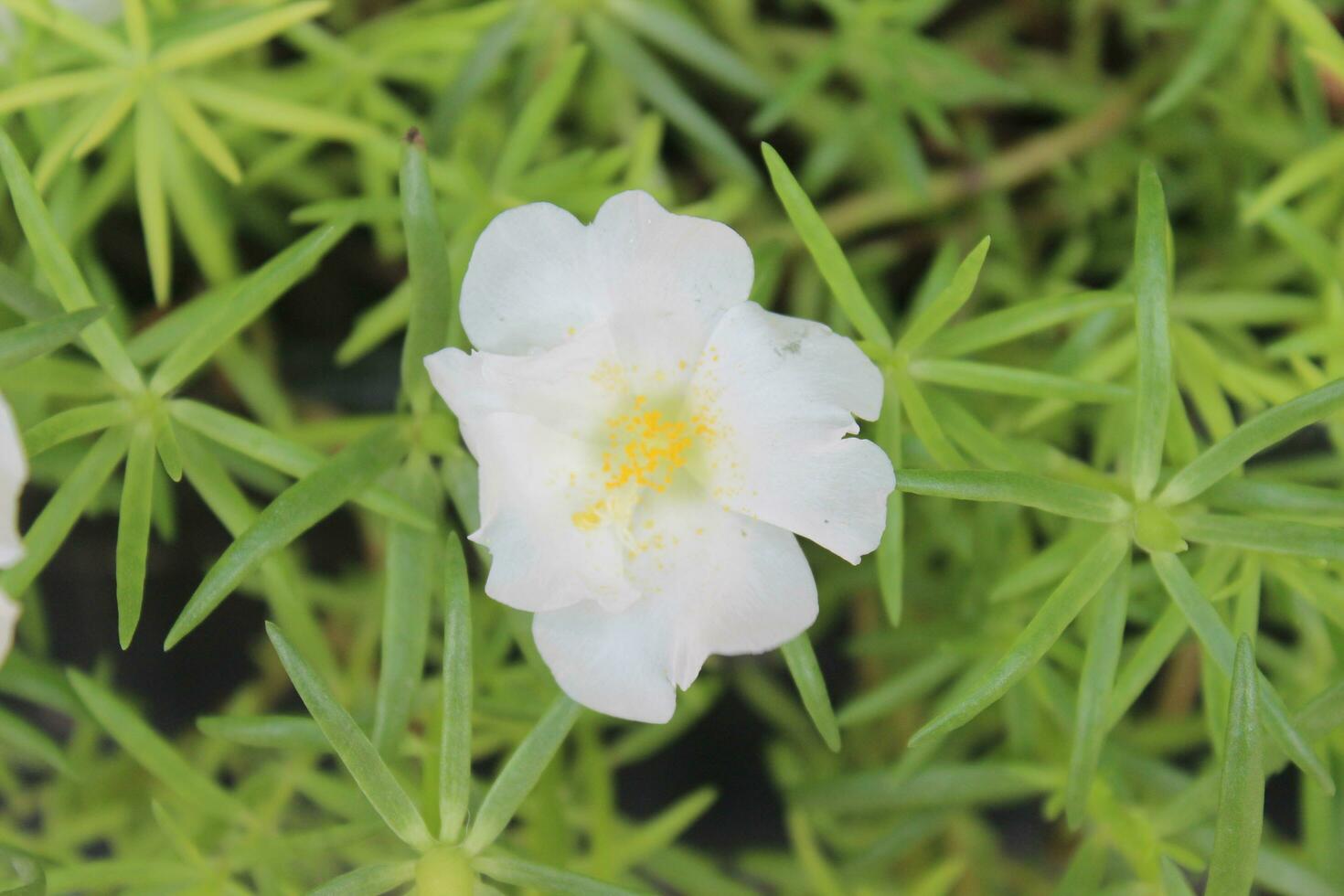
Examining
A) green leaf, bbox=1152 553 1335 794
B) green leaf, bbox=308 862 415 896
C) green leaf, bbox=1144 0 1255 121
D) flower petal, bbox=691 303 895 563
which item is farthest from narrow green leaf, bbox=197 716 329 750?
green leaf, bbox=1144 0 1255 121

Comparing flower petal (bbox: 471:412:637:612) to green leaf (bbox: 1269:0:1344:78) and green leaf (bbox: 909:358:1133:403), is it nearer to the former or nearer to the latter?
green leaf (bbox: 909:358:1133:403)

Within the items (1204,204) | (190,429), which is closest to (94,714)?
(190,429)

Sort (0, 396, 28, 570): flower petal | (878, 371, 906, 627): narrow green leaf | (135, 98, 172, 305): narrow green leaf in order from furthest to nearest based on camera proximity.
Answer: (135, 98, 172, 305): narrow green leaf, (878, 371, 906, 627): narrow green leaf, (0, 396, 28, 570): flower petal

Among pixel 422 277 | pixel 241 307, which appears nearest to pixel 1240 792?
pixel 422 277

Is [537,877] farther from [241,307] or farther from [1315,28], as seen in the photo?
[1315,28]

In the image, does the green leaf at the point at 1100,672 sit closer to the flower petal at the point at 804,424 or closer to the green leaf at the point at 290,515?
the flower petal at the point at 804,424
